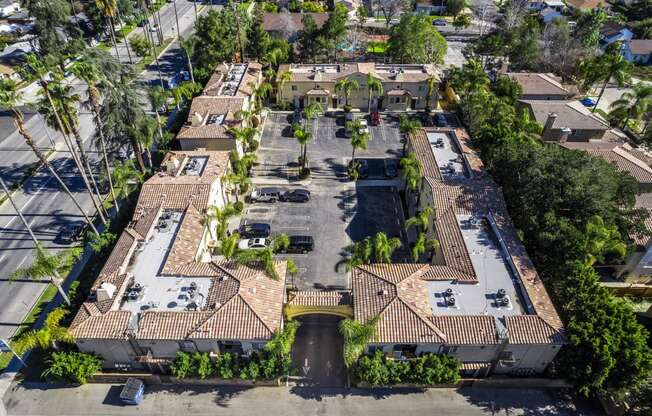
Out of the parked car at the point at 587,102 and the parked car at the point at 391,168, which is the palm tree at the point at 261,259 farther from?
the parked car at the point at 587,102

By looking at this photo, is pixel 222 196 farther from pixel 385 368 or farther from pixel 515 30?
pixel 515 30

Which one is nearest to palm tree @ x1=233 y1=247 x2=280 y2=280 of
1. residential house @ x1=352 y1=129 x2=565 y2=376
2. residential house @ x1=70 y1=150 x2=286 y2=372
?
residential house @ x1=70 y1=150 x2=286 y2=372

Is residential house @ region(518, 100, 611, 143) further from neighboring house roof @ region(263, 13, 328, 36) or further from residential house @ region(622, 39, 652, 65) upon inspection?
neighboring house roof @ region(263, 13, 328, 36)

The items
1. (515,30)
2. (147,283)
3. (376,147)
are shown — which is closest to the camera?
(147,283)

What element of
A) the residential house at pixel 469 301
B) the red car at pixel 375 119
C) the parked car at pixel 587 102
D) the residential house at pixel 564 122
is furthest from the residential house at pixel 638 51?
the residential house at pixel 469 301

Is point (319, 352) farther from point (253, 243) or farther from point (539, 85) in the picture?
point (539, 85)

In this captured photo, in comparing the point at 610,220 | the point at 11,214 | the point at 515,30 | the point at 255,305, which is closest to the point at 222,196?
the point at 255,305
